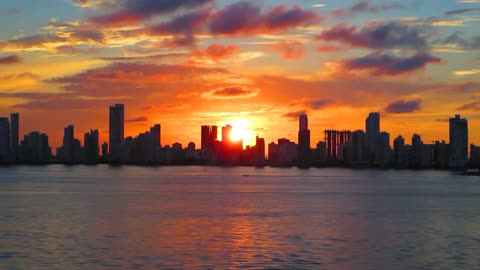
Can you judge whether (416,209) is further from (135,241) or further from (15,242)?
(15,242)

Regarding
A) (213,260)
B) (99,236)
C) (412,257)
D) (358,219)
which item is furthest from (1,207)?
(412,257)

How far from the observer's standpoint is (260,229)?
6141 cm

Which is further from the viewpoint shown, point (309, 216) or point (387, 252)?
point (309, 216)

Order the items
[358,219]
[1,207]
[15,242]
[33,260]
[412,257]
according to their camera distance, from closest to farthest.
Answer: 1. [33,260]
2. [412,257]
3. [15,242]
4. [358,219]
5. [1,207]

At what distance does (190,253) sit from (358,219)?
31.2 m

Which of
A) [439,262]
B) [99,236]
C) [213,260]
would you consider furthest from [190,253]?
[439,262]

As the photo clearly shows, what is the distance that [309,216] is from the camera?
75.8 m

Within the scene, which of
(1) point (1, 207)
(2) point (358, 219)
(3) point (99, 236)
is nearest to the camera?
(3) point (99, 236)

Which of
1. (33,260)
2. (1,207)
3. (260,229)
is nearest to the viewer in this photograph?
(33,260)

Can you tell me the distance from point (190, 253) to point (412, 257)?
14.1m

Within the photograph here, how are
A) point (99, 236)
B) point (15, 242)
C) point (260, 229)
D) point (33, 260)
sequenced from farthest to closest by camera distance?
point (260, 229)
point (99, 236)
point (15, 242)
point (33, 260)

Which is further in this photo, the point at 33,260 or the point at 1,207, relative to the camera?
the point at 1,207

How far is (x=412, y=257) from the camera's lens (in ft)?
149

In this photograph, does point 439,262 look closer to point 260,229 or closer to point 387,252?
point 387,252
